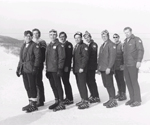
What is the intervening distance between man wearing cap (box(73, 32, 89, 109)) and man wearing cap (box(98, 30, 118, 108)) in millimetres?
440

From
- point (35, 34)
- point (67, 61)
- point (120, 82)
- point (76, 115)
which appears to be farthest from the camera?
point (120, 82)

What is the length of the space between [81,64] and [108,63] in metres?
0.68

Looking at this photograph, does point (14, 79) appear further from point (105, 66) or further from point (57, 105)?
point (105, 66)

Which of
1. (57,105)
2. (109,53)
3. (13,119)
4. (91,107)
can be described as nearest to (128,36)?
(109,53)

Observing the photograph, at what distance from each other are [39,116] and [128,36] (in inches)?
115

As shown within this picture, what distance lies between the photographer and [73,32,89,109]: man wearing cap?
18.9ft

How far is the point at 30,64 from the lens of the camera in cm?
562

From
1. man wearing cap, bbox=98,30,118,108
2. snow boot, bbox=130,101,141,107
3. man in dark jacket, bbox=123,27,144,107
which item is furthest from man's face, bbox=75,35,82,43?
snow boot, bbox=130,101,141,107

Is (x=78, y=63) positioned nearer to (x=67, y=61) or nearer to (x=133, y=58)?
(x=67, y=61)

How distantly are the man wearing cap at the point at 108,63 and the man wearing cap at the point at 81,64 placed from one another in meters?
0.44

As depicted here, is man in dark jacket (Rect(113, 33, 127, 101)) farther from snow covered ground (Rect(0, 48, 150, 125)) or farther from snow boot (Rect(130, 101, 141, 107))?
snow boot (Rect(130, 101, 141, 107))

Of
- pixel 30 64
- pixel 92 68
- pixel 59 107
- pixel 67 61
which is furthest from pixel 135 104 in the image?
pixel 30 64

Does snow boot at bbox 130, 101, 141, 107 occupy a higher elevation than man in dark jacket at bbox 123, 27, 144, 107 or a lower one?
lower

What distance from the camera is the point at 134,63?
→ 5645 mm
